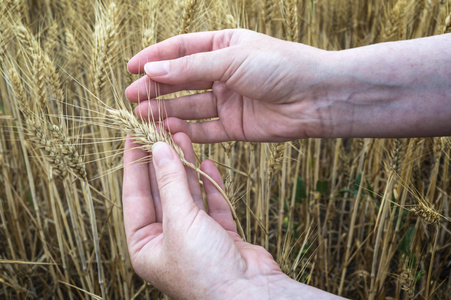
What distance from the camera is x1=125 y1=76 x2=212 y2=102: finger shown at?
4.70ft

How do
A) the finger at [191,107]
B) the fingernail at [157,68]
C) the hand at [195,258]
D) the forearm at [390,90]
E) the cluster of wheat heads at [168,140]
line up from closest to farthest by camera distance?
1. the hand at [195,258]
2. the forearm at [390,90]
3. the fingernail at [157,68]
4. the cluster of wheat heads at [168,140]
5. the finger at [191,107]

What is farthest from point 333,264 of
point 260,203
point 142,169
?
point 142,169

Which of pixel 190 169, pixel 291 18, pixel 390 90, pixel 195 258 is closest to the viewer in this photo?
pixel 195 258

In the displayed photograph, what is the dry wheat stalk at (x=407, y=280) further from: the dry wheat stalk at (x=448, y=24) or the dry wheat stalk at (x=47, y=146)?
the dry wheat stalk at (x=47, y=146)

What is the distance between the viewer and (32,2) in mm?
3107

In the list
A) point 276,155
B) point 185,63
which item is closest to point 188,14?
point 185,63

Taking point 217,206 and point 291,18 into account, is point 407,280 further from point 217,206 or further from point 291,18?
point 291,18

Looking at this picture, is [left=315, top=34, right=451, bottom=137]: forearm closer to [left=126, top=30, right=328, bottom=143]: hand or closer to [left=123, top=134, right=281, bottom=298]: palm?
[left=126, top=30, right=328, bottom=143]: hand

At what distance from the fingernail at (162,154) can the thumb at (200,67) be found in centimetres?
27

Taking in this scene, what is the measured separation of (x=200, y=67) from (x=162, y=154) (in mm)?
331

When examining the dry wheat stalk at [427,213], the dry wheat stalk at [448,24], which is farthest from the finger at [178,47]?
the dry wheat stalk at [427,213]

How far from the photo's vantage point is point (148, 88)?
4.77 ft

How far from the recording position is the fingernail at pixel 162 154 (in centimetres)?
115

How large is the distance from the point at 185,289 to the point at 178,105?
0.72 metres
